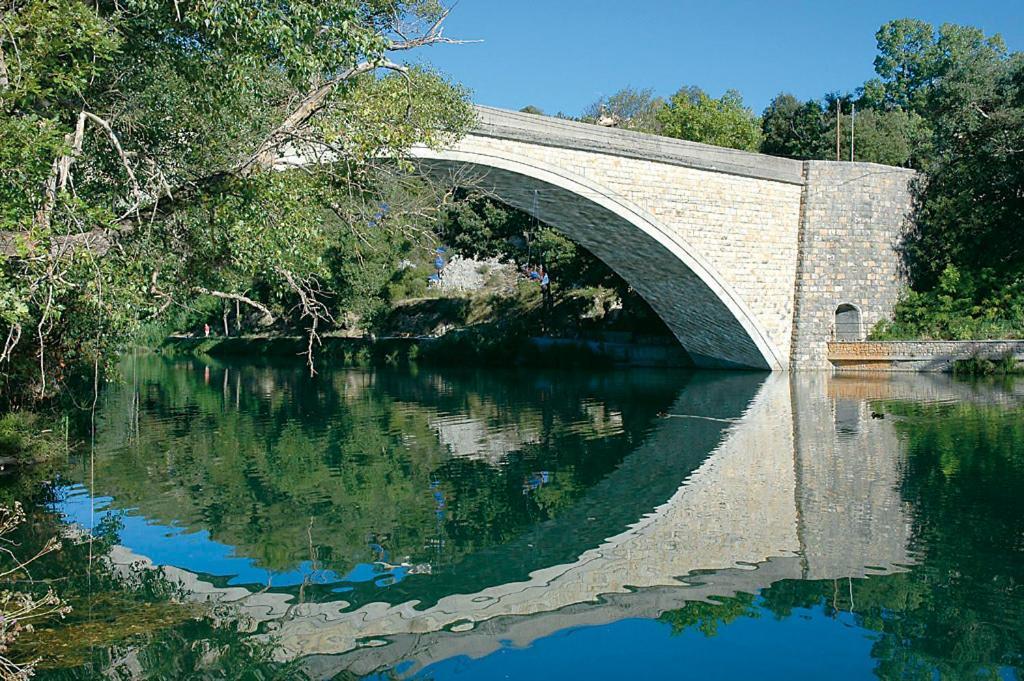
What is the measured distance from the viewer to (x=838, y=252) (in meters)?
21.9

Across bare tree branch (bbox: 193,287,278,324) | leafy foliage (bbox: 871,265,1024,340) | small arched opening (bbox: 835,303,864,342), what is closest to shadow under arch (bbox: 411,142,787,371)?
small arched opening (bbox: 835,303,864,342)

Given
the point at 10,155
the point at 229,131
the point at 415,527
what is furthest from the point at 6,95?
the point at 415,527

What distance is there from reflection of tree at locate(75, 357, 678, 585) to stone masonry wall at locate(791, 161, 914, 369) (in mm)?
4955

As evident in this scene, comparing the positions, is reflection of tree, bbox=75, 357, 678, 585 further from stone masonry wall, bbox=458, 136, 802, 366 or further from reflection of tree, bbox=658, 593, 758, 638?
stone masonry wall, bbox=458, 136, 802, 366

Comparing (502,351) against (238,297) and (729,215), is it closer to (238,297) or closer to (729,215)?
(729,215)

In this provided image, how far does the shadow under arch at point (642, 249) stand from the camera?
17.8 meters

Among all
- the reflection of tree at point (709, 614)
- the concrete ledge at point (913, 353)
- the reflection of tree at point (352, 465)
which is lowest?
the reflection of tree at point (709, 614)

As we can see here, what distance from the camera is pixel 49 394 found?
10344 millimetres

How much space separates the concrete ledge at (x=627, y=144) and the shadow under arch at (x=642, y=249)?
1.66ft

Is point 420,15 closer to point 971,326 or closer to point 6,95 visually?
point 6,95

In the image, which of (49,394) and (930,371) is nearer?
(49,394)

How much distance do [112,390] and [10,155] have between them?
15.8 metres

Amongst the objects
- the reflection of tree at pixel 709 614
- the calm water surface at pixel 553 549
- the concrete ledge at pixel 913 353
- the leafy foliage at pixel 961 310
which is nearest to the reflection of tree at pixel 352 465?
the calm water surface at pixel 553 549

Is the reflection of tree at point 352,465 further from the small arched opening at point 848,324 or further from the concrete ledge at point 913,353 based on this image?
the small arched opening at point 848,324
